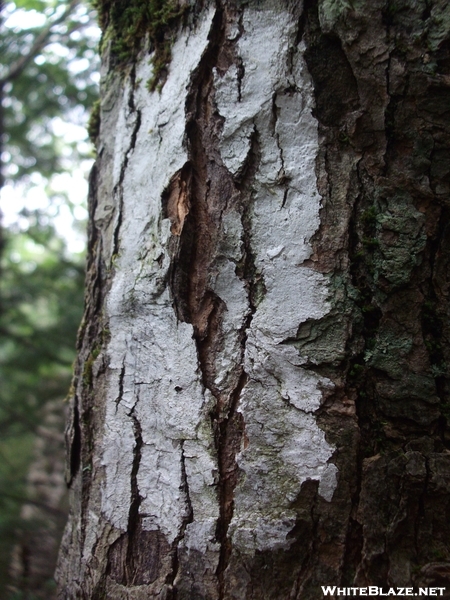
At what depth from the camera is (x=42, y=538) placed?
3393 millimetres

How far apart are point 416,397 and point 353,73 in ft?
2.49

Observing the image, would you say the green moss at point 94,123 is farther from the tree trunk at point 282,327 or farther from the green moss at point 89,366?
the green moss at point 89,366

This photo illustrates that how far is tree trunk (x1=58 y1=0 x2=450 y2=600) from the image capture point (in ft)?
3.23

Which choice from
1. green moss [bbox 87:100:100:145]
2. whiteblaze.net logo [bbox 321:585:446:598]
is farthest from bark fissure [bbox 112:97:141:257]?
whiteblaze.net logo [bbox 321:585:446:598]

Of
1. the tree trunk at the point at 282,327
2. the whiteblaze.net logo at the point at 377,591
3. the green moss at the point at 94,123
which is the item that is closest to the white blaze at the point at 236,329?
the tree trunk at the point at 282,327

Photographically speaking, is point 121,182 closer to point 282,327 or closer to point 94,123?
point 94,123

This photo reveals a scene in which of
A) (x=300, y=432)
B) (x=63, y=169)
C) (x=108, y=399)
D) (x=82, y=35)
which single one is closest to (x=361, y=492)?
(x=300, y=432)

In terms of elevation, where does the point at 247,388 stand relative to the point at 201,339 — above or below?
below

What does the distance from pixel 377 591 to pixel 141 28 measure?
1545 millimetres

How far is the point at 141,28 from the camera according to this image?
4.53 ft

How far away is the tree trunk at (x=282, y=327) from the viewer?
3.23ft

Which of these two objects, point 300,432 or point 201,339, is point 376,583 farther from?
point 201,339

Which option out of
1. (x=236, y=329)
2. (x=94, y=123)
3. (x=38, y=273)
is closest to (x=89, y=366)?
(x=236, y=329)

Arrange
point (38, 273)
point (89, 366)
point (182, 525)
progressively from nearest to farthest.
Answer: point (182, 525) → point (89, 366) → point (38, 273)
